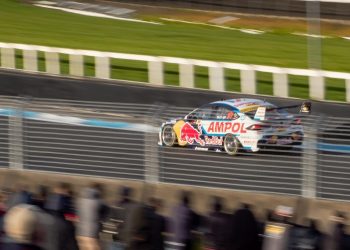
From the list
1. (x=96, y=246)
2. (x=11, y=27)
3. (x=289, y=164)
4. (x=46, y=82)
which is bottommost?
(x=96, y=246)

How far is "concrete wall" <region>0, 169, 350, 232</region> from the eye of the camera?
13172 millimetres

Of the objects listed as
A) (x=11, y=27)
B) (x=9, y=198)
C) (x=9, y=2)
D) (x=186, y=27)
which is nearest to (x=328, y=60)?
(x=186, y=27)

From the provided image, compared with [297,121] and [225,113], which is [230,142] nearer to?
[225,113]

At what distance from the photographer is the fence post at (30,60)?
104 feet

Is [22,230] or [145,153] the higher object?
[145,153]

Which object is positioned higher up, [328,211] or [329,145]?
[329,145]

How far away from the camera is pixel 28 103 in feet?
48.0

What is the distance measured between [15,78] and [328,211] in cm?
1701

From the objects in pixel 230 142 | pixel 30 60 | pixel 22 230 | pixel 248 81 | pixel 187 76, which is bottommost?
pixel 22 230

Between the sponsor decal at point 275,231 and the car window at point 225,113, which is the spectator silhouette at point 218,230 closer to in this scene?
the sponsor decal at point 275,231

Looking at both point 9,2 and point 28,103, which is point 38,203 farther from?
point 9,2

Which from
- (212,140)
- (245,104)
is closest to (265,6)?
(245,104)

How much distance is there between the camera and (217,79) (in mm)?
28812

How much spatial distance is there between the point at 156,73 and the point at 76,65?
8.48 feet
